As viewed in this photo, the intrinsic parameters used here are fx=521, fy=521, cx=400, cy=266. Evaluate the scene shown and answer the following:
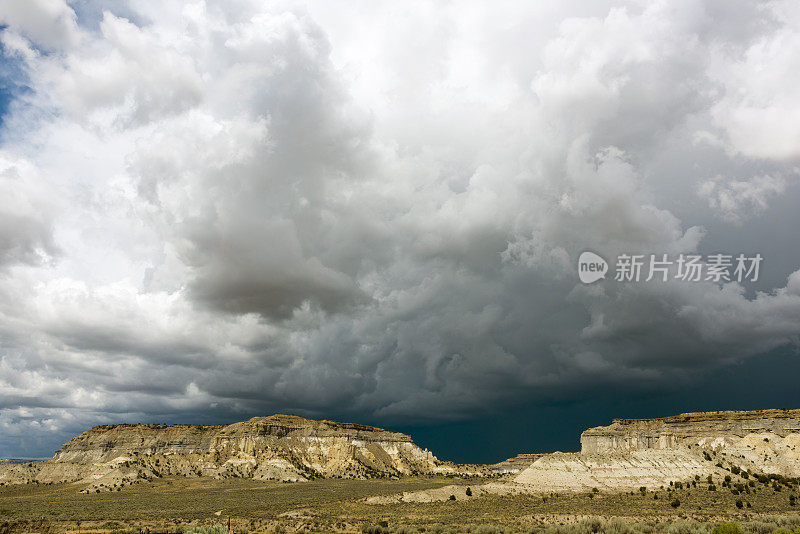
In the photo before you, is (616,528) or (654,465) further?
(654,465)

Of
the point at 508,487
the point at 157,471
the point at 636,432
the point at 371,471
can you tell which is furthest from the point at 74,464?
the point at 636,432

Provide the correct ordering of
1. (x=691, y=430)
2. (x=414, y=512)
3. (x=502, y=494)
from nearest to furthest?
1. (x=414, y=512)
2. (x=502, y=494)
3. (x=691, y=430)

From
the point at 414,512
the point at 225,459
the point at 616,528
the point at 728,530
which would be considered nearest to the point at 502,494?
the point at 414,512

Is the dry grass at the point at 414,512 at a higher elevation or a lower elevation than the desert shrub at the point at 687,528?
lower

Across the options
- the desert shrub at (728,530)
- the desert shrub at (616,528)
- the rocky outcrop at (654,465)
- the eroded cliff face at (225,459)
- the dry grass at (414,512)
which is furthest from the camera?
A: the eroded cliff face at (225,459)

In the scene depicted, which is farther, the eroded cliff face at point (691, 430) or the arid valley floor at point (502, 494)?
the eroded cliff face at point (691, 430)

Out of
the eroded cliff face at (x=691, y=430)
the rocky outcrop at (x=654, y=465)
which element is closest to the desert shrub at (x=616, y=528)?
the rocky outcrop at (x=654, y=465)

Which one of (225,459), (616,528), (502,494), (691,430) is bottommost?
(502,494)

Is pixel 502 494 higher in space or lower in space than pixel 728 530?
lower

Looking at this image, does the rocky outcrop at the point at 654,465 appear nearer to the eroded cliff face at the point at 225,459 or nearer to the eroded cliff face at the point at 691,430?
the eroded cliff face at the point at 691,430

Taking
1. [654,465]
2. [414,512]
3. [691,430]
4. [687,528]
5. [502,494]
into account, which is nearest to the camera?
[687,528]

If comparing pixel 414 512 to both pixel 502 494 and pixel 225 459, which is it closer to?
pixel 502 494

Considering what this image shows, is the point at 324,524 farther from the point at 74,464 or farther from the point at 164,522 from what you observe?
the point at 74,464

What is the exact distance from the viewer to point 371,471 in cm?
18512
